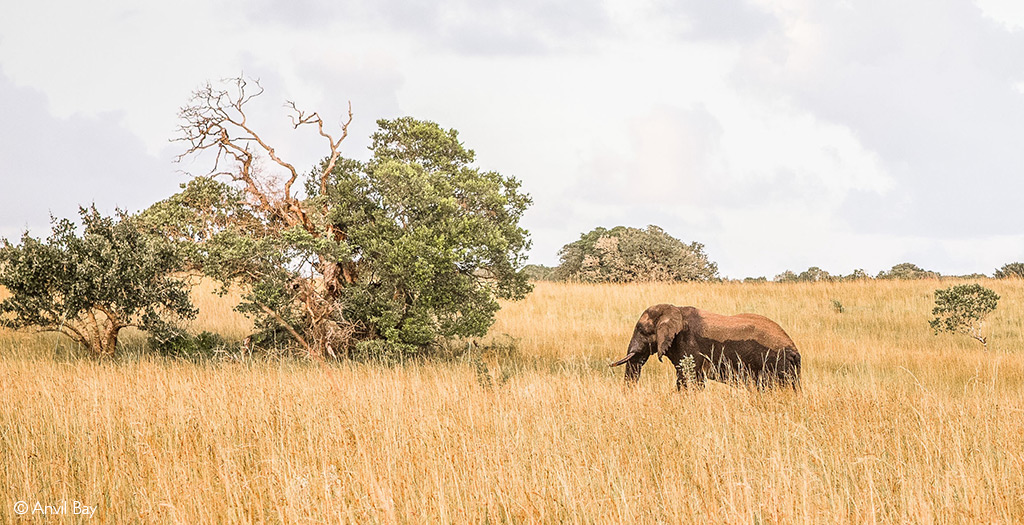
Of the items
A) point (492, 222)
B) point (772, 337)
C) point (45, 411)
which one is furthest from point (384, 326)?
point (772, 337)

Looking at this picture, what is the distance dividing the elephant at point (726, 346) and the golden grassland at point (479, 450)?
0.44 metres

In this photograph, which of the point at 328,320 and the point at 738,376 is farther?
the point at 328,320

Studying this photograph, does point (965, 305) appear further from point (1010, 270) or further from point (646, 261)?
point (1010, 270)

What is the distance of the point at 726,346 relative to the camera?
37.7ft

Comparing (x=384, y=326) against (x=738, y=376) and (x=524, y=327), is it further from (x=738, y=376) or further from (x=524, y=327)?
(x=524, y=327)

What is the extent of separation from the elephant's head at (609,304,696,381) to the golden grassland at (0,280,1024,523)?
0.97 m

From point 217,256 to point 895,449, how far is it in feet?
38.3

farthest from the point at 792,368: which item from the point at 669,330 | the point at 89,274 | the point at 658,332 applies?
the point at 89,274

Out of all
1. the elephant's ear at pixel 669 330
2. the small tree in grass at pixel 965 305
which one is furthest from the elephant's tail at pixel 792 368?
the small tree in grass at pixel 965 305

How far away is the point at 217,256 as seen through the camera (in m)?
14.0

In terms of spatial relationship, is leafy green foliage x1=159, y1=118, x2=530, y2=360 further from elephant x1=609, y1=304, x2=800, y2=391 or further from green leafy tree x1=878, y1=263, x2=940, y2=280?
green leafy tree x1=878, y1=263, x2=940, y2=280

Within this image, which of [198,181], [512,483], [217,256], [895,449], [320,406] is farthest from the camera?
[198,181]

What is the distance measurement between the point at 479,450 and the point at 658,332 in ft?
18.4

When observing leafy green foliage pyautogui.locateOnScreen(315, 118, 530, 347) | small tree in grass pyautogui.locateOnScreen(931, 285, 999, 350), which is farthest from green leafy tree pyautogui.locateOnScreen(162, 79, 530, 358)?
small tree in grass pyautogui.locateOnScreen(931, 285, 999, 350)
